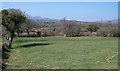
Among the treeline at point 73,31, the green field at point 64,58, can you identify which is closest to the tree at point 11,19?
the green field at point 64,58

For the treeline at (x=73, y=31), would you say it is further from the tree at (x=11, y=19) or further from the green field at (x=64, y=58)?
the green field at (x=64, y=58)

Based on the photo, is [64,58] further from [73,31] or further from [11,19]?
[73,31]

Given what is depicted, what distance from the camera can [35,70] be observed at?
13.7 metres

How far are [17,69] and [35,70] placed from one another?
110 centimetres

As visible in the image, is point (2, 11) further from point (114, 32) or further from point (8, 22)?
point (114, 32)

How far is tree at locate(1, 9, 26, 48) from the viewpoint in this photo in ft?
108

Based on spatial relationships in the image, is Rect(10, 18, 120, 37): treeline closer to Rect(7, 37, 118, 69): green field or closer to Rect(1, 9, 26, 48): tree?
Rect(1, 9, 26, 48): tree

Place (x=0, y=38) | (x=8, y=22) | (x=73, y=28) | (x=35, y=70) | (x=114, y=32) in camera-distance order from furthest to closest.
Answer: (x=73, y=28) < (x=114, y=32) < (x=0, y=38) < (x=8, y=22) < (x=35, y=70)

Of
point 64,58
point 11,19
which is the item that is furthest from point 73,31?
point 64,58

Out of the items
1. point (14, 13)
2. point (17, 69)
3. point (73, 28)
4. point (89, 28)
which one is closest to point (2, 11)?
point (14, 13)

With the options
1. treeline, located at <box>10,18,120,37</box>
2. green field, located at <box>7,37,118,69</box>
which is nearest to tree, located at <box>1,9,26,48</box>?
green field, located at <box>7,37,118,69</box>

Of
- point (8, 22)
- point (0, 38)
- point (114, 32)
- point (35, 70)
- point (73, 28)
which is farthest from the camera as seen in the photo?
point (73, 28)

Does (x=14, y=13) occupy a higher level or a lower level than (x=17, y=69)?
higher

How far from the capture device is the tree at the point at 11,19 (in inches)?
1300
